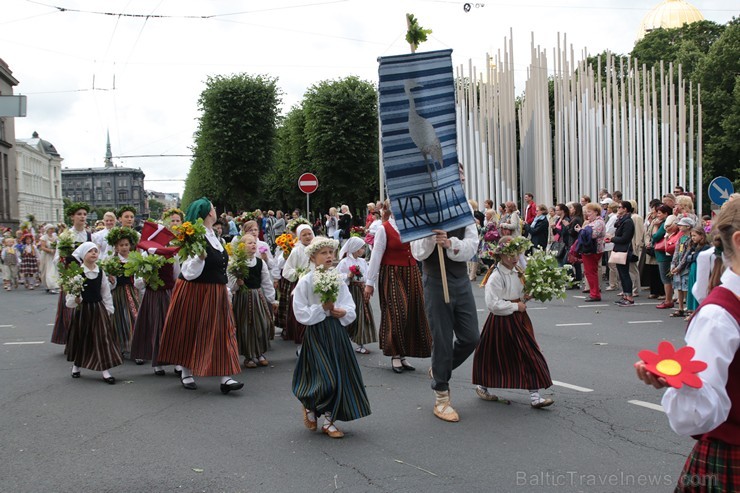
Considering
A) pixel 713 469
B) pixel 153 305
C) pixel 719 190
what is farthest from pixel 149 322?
pixel 719 190

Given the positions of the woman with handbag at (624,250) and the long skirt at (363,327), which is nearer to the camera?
the long skirt at (363,327)

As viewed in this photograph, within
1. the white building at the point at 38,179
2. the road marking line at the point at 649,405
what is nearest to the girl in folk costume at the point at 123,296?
the road marking line at the point at 649,405

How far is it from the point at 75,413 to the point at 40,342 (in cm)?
504

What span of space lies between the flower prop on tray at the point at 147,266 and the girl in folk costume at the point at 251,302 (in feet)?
2.98

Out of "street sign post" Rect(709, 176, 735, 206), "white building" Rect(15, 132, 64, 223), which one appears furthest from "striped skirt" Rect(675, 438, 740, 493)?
"white building" Rect(15, 132, 64, 223)

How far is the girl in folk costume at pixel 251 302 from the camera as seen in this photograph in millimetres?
8688

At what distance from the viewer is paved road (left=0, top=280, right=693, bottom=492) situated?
15.5 ft

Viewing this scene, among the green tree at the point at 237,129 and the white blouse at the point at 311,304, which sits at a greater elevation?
the green tree at the point at 237,129

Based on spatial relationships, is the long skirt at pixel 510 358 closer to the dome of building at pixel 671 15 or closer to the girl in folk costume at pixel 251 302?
the girl in folk costume at pixel 251 302

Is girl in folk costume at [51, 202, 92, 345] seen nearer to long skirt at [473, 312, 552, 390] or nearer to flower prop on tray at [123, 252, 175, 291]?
flower prop on tray at [123, 252, 175, 291]

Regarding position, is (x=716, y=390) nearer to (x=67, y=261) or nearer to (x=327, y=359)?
(x=327, y=359)

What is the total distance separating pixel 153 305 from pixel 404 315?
3.20m

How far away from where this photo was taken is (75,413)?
6609 millimetres

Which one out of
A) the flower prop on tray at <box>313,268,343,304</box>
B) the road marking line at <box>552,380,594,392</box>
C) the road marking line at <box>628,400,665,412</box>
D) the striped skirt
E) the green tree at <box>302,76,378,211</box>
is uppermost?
the green tree at <box>302,76,378,211</box>
